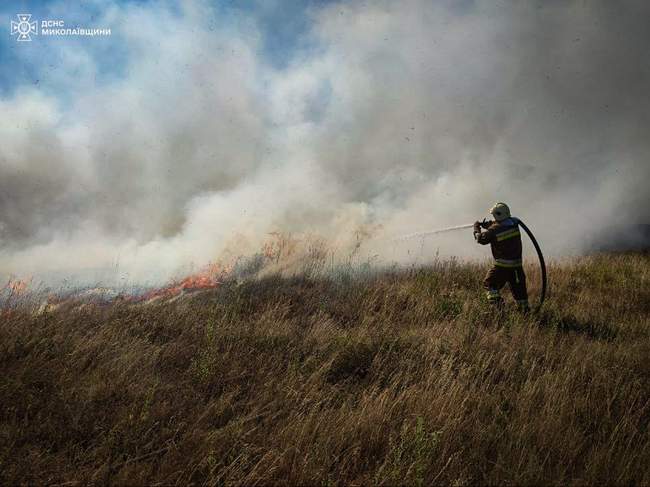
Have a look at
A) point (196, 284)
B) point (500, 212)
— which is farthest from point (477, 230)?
point (196, 284)

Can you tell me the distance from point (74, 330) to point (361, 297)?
483 cm

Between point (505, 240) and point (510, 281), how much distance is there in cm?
79

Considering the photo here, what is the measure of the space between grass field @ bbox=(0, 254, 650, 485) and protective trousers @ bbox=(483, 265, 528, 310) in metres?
1.16

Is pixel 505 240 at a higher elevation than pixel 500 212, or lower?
lower

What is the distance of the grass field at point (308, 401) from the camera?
2629 mm

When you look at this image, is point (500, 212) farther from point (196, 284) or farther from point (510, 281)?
point (196, 284)

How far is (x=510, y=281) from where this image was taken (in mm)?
7742

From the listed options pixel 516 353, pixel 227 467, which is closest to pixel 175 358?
pixel 227 467

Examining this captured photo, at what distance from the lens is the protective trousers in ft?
24.7

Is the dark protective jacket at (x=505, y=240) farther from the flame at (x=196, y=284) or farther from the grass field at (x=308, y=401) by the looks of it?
the flame at (x=196, y=284)

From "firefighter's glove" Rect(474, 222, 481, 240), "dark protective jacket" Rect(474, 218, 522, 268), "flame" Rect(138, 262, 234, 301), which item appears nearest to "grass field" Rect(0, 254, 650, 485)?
"dark protective jacket" Rect(474, 218, 522, 268)

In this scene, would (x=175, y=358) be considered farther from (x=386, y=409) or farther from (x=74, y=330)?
(x=386, y=409)

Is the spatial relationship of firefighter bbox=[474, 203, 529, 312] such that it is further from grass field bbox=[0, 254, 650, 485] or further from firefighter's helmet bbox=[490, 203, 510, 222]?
grass field bbox=[0, 254, 650, 485]

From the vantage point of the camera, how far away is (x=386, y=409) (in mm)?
3338
